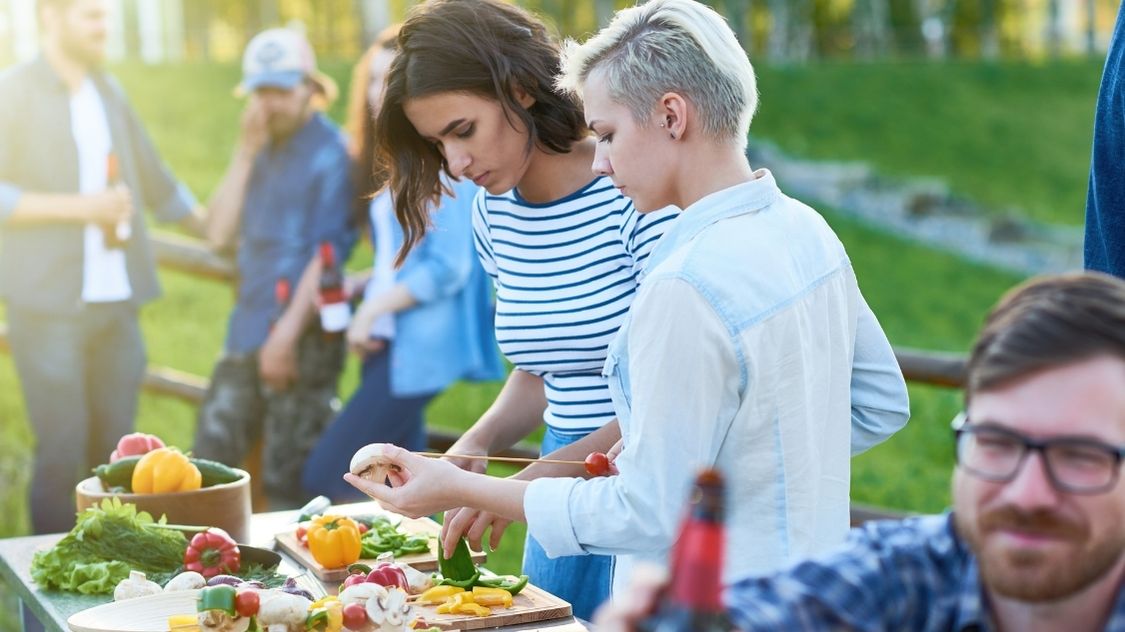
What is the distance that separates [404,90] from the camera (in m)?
2.89

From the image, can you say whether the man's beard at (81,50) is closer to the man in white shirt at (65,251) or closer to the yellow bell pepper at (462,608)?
the man in white shirt at (65,251)

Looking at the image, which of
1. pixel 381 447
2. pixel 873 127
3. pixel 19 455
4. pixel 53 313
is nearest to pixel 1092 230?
pixel 381 447

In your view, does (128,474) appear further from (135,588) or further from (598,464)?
(598,464)

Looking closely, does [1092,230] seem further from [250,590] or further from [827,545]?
[250,590]

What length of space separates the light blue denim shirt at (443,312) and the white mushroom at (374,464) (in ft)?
7.38

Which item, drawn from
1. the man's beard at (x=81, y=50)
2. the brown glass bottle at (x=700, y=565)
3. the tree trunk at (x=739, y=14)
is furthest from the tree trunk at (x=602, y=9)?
the brown glass bottle at (x=700, y=565)

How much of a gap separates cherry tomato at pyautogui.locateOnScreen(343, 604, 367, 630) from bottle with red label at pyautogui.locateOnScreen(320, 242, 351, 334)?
311cm

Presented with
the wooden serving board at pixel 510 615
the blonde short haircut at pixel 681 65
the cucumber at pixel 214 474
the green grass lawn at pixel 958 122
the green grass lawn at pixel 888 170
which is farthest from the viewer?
the green grass lawn at pixel 958 122

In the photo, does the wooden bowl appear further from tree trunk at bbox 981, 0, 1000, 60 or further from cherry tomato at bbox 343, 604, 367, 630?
tree trunk at bbox 981, 0, 1000, 60

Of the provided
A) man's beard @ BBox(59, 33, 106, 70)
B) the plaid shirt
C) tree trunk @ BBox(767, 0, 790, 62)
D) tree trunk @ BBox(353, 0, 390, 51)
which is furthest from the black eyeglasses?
tree trunk @ BBox(767, 0, 790, 62)

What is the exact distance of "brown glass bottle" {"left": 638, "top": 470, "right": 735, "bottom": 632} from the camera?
1155mm

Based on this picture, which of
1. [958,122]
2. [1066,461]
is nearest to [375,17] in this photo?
[958,122]

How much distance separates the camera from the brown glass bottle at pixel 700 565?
45.5 inches

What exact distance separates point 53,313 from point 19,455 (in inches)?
→ 137
